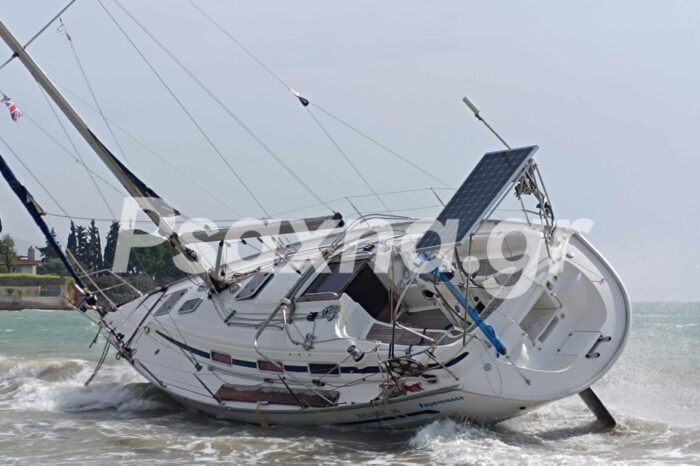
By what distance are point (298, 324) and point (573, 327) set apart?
A: 414 cm

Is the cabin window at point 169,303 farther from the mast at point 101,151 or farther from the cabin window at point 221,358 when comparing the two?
the cabin window at point 221,358

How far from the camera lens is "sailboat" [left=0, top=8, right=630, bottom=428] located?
12.1 metres

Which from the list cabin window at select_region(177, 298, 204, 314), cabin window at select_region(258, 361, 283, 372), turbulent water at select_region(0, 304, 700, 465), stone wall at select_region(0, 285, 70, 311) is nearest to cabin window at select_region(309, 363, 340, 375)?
cabin window at select_region(258, 361, 283, 372)

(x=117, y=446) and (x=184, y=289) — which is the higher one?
(x=184, y=289)

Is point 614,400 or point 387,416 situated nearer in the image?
point 387,416

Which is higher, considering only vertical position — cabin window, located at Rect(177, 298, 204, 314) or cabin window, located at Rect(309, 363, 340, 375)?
cabin window, located at Rect(177, 298, 204, 314)

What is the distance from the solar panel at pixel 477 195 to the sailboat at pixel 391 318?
3 centimetres

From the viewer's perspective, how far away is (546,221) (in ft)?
44.5

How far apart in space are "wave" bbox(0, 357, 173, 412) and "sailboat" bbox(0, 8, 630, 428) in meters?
1.14

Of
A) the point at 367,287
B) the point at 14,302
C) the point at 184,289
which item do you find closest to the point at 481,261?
the point at 367,287

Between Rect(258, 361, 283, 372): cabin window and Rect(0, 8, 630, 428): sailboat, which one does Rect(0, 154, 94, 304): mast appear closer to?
Rect(0, 8, 630, 428): sailboat

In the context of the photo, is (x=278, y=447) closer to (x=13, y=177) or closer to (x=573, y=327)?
(x=573, y=327)

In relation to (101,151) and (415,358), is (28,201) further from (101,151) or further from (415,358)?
(415,358)

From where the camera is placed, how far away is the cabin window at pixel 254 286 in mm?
15622
